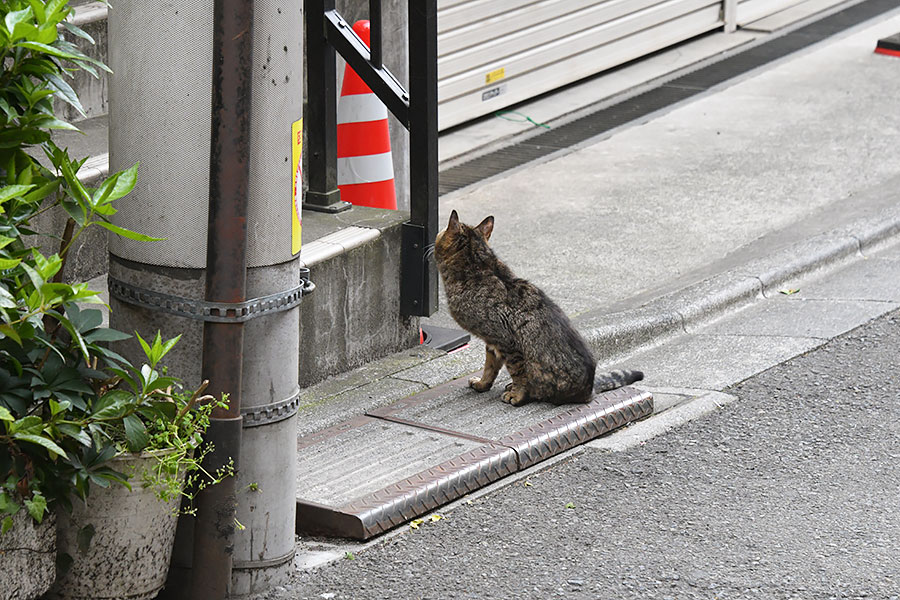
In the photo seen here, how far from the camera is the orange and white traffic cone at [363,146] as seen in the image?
247 inches

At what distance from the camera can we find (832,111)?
1054cm

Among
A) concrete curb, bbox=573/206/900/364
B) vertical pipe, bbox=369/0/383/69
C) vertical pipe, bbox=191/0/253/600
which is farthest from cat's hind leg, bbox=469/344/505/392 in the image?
vertical pipe, bbox=191/0/253/600

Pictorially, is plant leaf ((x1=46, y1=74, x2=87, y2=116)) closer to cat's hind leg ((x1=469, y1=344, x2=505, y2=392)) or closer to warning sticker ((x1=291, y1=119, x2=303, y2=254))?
warning sticker ((x1=291, y1=119, x2=303, y2=254))

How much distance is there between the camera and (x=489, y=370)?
5594mm

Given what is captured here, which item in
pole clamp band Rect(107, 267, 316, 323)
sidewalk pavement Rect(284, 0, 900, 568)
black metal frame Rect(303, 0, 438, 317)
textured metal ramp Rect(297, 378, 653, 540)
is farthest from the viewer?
sidewalk pavement Rect(284, 0, 900, 568)

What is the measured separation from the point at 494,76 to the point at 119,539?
7.20 meters

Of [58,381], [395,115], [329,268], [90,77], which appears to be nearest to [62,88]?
[58,381]

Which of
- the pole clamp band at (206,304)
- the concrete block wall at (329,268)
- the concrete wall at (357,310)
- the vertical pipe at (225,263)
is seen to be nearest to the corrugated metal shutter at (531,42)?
the concrete block wall at (329,268)

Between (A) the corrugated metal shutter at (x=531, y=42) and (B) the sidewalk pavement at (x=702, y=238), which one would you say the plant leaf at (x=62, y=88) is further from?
(A) the corrugated metal shutter at (x=531, y=42)

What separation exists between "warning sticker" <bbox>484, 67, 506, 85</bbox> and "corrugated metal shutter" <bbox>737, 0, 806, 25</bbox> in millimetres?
3737

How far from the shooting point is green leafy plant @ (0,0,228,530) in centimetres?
331

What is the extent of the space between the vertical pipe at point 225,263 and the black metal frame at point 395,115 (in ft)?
7.56

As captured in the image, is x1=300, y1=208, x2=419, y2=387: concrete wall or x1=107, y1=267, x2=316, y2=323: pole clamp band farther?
x1=300, y1=208, x2=419, y2=387: concrete wall

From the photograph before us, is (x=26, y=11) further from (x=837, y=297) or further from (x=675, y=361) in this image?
(x=837, y=297)
